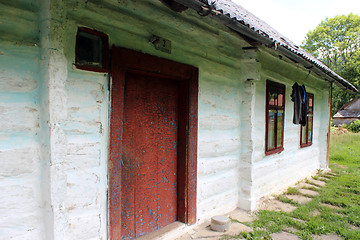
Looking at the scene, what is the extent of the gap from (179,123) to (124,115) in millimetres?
891

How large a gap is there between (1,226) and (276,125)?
525 cm

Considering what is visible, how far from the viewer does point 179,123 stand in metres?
3.37

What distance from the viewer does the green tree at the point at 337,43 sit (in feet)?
106

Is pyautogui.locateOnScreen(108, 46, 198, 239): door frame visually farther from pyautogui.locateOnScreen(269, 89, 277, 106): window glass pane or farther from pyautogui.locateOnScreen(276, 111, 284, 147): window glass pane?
pyautogui.locateOnScreen(276, 111, 284, 147): window glass pane

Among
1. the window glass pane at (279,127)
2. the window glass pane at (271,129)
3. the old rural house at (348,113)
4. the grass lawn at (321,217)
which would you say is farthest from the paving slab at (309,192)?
the old rural house at (348,113)

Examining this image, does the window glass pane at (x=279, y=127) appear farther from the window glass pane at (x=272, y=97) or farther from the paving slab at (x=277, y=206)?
the paving slab at (x=277, y=206)

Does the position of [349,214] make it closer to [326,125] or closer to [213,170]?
[213,170]

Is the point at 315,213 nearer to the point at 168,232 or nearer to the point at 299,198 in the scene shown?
the point at 299,198

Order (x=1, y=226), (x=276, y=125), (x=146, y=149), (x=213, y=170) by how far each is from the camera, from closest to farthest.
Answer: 1. (x=1, y=226)
2. (x=146, y=149)
3. (x=213, y=170)
4. (x=276, y=125)

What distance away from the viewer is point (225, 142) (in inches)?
156

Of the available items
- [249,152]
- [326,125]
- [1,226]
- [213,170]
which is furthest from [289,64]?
[1,226]

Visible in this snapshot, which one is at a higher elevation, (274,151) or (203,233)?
(274,151)

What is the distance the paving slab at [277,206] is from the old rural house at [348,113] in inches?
1167

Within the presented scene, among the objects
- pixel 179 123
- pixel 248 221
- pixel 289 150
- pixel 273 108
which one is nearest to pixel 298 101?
pixel 273 108
